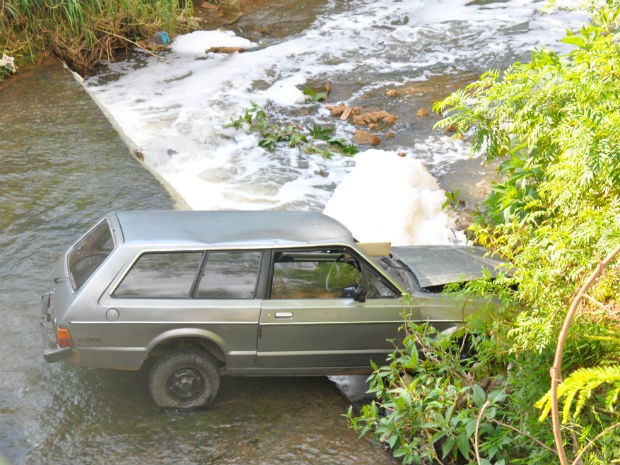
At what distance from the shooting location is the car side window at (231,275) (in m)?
5.98

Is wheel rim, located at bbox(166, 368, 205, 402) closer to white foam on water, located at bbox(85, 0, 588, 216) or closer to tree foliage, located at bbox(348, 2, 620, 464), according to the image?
tree foliage, located at bbox(348, 2, 620, 464)

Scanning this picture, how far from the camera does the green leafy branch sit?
470 inches

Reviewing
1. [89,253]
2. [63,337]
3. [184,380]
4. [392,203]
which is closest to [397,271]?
[184,380]

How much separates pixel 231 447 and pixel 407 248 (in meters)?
2.71

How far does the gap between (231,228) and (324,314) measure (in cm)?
106

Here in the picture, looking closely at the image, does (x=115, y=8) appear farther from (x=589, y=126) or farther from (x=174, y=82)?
(x=589, y=126)

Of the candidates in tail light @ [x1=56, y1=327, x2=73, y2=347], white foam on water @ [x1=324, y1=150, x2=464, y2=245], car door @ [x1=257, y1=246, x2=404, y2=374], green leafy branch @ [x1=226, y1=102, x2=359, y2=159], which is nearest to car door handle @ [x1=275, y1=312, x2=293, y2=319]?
car door @ [x1=257, y1=246, x2=404, y2=374]

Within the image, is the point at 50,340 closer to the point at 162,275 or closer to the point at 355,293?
the point at 162,275

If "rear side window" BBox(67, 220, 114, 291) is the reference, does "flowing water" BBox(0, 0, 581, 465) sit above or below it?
below

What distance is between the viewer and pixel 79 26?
13938 millimetres

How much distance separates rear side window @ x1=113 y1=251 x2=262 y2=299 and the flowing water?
3.17 feet

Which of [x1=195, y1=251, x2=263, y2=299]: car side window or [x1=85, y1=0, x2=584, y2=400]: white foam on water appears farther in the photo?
[x1=85, y1=0, x2=584, y2=400]: white foam on water

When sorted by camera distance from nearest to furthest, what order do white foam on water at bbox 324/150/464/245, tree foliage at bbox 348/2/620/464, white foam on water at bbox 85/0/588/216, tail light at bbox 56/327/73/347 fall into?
tree foliage at bbox 348/2/620/464
tail light at bbox 56/327/73/347
white foam on water at bbox 324/150/464/245
white foam on water at bbox 85/0/588/216

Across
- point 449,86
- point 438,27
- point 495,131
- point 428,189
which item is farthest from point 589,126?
point 438,27
